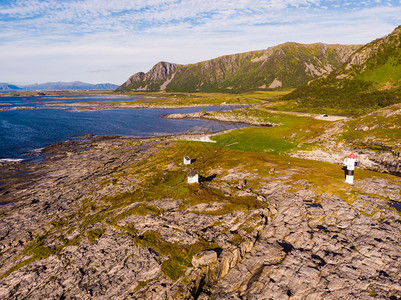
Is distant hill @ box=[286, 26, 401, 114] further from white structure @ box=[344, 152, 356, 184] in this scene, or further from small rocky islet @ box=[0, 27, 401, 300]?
white structure @ box=[344, 152, 356, 184]

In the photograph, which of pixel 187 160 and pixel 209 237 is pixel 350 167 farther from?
pixel 187 160

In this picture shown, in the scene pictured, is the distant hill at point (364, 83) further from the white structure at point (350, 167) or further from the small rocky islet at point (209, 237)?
the small rocky islet at point (209, 237)

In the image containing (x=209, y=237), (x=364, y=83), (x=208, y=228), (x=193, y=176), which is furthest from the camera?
(x=364, y=83)

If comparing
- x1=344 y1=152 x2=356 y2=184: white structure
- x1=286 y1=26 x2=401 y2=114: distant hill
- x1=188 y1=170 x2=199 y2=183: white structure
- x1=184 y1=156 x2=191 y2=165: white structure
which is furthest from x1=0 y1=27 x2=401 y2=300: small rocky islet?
x1=286 y1=26 x2=401 y2=114: distant hill

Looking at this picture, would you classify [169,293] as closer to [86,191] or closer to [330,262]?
[330,262]

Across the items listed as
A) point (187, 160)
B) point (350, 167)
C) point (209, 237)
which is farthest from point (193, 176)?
point (350, 167)

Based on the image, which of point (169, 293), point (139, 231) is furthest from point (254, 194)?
point (169, 293)
